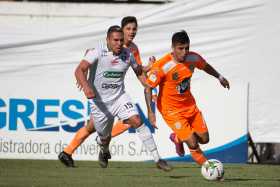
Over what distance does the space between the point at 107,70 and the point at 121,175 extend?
1612 millimetres

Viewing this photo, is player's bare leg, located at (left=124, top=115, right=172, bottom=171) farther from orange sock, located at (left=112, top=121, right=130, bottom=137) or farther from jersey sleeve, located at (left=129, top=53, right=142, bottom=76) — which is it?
orange sock, located at (left=112, top=121, right=130, bottom=137)

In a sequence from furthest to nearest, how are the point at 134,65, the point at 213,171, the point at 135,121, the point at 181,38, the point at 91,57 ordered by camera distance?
the point at 134,65 → the point at 91,57 → the point at 135,121 → the point at 181,38 → the point at 213,171

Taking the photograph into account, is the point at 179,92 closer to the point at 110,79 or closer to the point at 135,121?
the point at 135,121

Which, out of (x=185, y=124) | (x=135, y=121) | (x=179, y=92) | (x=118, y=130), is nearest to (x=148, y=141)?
(x=135, y=121)

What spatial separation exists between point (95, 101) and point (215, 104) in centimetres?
327

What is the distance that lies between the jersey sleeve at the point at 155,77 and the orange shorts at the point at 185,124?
53cm

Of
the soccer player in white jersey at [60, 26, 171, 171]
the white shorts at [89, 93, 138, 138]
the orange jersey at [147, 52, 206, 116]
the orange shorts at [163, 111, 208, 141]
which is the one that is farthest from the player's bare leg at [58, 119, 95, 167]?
the orange shorts at [163, 111, 208, 141]

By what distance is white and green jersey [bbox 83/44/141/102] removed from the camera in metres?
12.9

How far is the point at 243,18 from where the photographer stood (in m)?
16.0

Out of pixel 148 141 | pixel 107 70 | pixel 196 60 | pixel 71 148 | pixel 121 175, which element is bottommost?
pixel 121 175

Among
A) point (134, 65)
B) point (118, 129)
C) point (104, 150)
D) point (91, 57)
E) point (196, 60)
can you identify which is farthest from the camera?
point (118, 129)

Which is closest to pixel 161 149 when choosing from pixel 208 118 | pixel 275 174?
pixel 208 118

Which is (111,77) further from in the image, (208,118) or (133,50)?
(208,118)

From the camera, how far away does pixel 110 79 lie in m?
13.0
